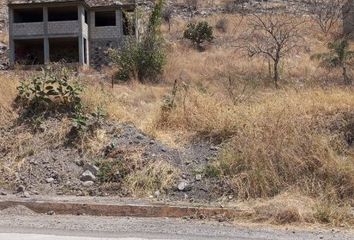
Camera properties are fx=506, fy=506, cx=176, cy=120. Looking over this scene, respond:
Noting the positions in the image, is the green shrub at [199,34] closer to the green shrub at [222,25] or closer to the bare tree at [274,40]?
the bare tree at [274,40]

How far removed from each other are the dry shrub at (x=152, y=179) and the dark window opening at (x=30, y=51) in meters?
25.2

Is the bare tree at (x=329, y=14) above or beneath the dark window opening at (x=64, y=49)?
above

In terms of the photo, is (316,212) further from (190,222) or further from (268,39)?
(268,39)

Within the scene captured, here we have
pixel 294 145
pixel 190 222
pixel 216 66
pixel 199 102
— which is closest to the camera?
pixel 190 222

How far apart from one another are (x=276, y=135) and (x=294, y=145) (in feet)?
1.12

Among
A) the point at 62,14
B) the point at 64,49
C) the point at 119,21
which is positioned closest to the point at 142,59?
the point at 119,21

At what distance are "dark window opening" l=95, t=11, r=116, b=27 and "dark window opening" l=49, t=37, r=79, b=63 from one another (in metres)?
2.42

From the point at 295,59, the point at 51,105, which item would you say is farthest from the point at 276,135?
the point at 295,59

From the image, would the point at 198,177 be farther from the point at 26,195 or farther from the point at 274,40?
the point at 274,40

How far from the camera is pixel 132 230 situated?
548 cm

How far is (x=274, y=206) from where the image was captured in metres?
6.36

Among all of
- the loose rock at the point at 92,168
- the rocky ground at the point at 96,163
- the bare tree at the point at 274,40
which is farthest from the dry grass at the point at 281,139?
the bare tree at the point at 274,40

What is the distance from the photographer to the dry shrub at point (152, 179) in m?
7.31

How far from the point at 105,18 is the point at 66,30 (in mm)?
Result: 4469
